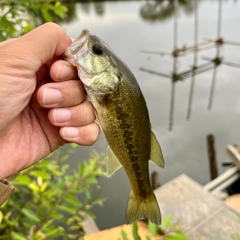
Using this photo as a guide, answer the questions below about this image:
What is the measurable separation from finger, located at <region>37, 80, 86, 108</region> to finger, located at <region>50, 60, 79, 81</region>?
0.04 m

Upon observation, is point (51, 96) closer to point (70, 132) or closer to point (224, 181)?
point (70, 132)

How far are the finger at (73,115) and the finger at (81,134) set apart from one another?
1.0 inches

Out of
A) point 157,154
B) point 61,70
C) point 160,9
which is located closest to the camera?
point 61,70

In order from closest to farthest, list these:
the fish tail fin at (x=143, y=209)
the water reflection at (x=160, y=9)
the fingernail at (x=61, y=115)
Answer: the fingernail at (x=61, y=115) → the fish tail fin at (x=143, y=209) → the water reflection at (x=160, y=9)

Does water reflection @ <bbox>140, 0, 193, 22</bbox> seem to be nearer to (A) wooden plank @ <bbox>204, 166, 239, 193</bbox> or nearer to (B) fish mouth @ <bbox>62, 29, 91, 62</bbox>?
(A) wooden plank @ <bbox>204, 166, 239, 193</bbox>

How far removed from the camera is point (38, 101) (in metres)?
1.59

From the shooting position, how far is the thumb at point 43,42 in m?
1.42

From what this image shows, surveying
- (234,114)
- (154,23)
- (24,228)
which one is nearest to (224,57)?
(234,114)

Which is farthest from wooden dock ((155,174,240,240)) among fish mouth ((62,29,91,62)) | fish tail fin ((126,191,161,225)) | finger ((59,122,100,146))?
fish mouth ((62,29,91,62))

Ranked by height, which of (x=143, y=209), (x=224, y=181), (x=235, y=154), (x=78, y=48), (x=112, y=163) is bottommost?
(x=224, y=181)

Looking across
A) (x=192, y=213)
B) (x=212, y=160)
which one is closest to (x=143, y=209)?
(x=192, y=213)

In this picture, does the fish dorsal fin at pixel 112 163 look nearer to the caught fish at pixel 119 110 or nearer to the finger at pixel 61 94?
the caught fish at pixel 119 110

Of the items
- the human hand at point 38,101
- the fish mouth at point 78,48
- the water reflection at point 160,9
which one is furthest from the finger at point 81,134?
the water reflection at point 160,9

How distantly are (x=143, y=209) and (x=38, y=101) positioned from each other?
88 centimetres
